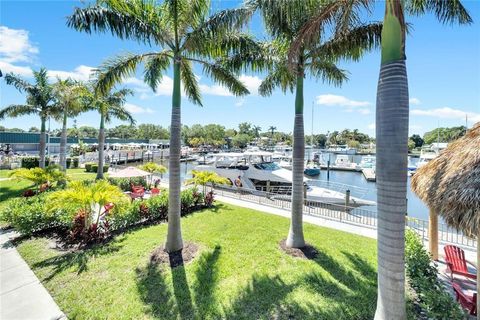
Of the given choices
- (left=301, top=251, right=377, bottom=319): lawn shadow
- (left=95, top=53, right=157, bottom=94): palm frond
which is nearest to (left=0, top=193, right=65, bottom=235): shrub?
(left=95, top=53, right=157, bottom=94): palm frond

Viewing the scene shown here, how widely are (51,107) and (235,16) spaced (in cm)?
2015

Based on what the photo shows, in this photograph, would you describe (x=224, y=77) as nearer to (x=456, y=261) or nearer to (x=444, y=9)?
(x=444, y=9)

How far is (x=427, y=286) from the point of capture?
5148mm

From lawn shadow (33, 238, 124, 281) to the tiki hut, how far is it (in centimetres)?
878

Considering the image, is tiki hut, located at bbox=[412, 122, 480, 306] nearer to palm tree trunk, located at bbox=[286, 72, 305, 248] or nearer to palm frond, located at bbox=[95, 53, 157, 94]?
palm tree trunk, located at bbox=[286, 72, 305, 248]

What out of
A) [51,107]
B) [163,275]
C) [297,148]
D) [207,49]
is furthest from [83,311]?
[51,107]

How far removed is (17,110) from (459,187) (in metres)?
27.5

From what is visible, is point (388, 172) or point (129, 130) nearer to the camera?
point (388, 172)

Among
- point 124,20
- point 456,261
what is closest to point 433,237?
point 456,261

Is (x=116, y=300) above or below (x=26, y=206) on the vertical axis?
below

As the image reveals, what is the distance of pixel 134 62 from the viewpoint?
327 inches

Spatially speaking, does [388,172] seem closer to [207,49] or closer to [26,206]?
[207,49]

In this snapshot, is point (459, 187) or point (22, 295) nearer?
point (459, 187)

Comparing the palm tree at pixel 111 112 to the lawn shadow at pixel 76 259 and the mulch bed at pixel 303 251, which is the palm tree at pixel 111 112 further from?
the mulch bed at pixel 303 251
